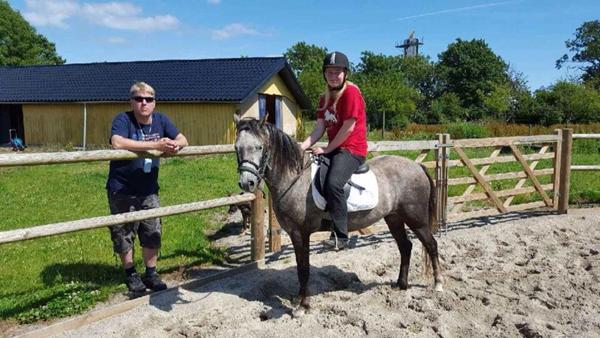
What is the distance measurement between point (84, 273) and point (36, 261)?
87 cm

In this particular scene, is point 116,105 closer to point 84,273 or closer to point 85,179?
point 85,179

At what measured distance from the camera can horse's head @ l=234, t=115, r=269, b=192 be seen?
3777 mm

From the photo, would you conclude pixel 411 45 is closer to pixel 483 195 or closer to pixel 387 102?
pixel 387 102

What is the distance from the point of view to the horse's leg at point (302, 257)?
4480 mm

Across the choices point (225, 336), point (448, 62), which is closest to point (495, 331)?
point (225, 336)

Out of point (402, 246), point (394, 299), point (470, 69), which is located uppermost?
point (470, 69)

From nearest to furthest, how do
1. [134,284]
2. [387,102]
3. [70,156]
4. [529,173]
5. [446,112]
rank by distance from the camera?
[70,156] → [134,284] → [529,173] → [387,102] → [446,112]

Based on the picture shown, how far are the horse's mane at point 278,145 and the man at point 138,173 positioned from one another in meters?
0.94

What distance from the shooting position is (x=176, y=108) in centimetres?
2178

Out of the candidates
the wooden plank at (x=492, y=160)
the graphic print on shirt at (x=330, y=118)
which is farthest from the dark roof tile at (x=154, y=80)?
the graphic print on shirt at (x=330, y=118)

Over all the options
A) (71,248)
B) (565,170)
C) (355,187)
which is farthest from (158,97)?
(355,187)

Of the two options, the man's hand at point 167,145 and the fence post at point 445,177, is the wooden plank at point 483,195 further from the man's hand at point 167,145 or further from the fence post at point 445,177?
the man's hand at point 167,145

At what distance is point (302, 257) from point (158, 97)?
19106mm

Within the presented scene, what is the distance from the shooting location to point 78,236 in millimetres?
6844
